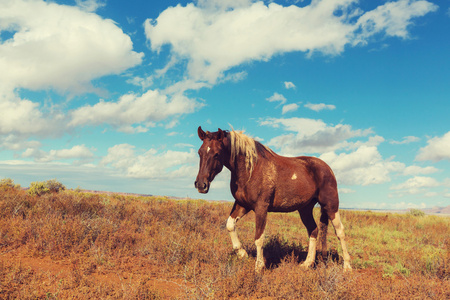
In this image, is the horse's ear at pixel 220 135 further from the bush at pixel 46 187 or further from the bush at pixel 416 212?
the bush at pixel 416 212

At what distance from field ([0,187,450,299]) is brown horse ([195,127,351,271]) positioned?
2.72 feet

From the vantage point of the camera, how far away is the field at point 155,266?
473 centimetres

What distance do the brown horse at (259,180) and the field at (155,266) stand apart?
0.83m

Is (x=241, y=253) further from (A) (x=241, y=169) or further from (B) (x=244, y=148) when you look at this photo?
(B) (x=244, y=148)

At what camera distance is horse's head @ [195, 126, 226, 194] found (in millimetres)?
5607

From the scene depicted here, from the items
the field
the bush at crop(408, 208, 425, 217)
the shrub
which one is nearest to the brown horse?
the field

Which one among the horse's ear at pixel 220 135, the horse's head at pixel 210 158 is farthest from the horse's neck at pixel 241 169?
the horse's ear at pixel 220 135

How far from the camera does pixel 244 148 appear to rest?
620cm

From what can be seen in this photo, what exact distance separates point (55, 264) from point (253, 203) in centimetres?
454

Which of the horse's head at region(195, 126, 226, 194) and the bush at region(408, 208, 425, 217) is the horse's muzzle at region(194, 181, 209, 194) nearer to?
the horse's head at region(195, 126, 226, 194)

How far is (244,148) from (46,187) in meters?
18.8

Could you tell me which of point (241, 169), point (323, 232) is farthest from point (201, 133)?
point (323, 232)

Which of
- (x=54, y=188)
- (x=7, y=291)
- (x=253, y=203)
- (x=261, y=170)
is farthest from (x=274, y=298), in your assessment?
(x=54, y=188)

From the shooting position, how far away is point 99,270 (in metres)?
5.68
